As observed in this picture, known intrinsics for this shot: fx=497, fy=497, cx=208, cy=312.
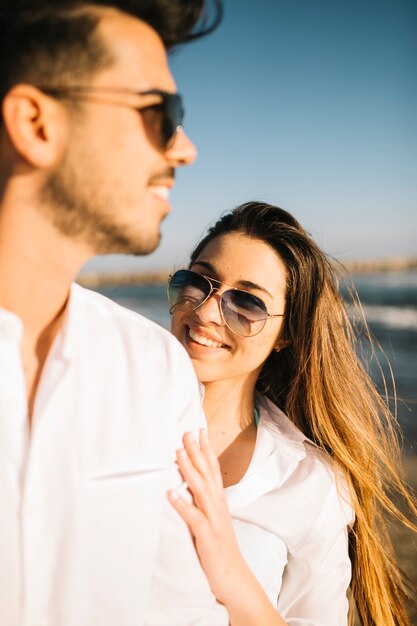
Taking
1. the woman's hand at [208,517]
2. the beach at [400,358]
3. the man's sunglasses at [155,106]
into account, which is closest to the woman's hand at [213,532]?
the woman's hand at [208,517]

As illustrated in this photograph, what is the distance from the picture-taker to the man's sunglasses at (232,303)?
290cm

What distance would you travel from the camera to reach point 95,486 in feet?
5.71

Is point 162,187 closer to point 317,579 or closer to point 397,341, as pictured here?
point 317,579

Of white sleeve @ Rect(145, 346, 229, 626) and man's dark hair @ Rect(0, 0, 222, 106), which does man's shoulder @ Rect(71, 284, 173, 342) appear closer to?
white sleeve @ Rect(145, 346, 229, 626)

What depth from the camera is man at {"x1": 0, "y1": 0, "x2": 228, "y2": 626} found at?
63.8 inches

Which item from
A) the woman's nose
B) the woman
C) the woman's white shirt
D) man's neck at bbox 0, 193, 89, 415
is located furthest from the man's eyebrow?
man's neck at bbox 0, 193, 89, 415

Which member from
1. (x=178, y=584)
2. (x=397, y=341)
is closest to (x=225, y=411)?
(x=178, y=584)

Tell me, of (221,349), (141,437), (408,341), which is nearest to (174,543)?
(141,437)

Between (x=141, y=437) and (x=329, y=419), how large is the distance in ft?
5.31

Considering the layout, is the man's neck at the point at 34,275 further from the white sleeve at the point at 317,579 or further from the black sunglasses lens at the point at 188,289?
the white sleeve at the point at 317,579

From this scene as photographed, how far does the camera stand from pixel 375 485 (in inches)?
119

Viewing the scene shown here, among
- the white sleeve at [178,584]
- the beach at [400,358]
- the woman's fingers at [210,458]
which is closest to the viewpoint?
the white sleeve at [178,584]

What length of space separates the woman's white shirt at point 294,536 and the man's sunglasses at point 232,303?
0.72 m

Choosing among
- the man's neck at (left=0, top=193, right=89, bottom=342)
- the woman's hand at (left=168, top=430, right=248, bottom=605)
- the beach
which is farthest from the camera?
the beach
